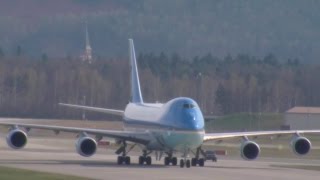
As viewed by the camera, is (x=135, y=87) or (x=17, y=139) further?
(x=135, y=87)

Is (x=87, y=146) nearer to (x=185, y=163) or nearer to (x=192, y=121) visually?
(x=185, y=163)

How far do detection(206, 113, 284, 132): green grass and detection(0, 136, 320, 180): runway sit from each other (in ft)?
133

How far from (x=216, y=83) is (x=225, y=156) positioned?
92.2 metres

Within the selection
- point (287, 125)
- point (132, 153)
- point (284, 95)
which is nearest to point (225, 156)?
point (132, 153)

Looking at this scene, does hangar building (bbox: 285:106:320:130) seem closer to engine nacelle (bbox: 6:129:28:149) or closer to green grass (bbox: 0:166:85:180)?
engine nacelle (bbox: 6:129:28:149)

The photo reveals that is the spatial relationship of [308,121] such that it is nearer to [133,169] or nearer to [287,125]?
[287,125]

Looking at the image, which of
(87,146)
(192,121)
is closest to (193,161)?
(192,121)

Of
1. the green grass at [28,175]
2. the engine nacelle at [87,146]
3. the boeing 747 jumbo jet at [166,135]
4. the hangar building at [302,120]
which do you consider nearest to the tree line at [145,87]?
the hangar building at [302,120]

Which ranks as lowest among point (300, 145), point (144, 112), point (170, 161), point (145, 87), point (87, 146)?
point (170, 161)

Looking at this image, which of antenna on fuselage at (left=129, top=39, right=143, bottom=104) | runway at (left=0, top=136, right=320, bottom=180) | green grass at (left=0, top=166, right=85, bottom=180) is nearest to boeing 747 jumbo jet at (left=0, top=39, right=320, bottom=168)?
runway at (left=0, top=136, right=320, bottom=180)

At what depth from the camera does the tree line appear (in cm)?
14700

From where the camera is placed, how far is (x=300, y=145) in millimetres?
60625

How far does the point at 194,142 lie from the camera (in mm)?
57031

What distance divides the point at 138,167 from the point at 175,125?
2.55 meters
